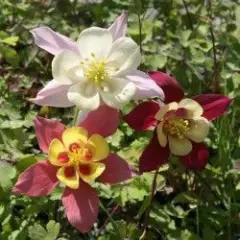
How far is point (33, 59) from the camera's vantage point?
89.4 inches

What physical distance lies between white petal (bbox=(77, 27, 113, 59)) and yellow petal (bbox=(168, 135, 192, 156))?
0.73 feet

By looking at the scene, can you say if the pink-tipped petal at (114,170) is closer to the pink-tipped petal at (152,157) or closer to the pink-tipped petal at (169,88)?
the pink-tipped petal at (152,157)

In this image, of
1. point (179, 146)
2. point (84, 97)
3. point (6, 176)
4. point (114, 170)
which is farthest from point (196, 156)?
point (6, 176)

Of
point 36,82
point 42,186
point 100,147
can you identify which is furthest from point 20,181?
point 36,82

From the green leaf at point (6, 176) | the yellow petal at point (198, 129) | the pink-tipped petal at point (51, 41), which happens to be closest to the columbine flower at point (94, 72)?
the pink-tipped petal at point (51, 41)

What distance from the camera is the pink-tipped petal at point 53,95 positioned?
1354 mm

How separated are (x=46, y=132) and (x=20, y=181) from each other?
108 mm

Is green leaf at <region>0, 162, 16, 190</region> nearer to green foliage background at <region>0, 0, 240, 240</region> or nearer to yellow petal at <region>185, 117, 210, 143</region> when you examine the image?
green foliage background at <region>0, 0, 240, 240</region>

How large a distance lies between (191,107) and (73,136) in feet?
0.83

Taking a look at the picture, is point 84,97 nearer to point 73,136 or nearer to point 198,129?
point 73,136

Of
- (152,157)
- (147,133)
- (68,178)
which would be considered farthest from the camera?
(147,133)

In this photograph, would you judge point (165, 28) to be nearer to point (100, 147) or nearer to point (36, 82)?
point (36, 82)

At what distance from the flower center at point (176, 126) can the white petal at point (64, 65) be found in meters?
0.22

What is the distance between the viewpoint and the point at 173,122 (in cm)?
141
